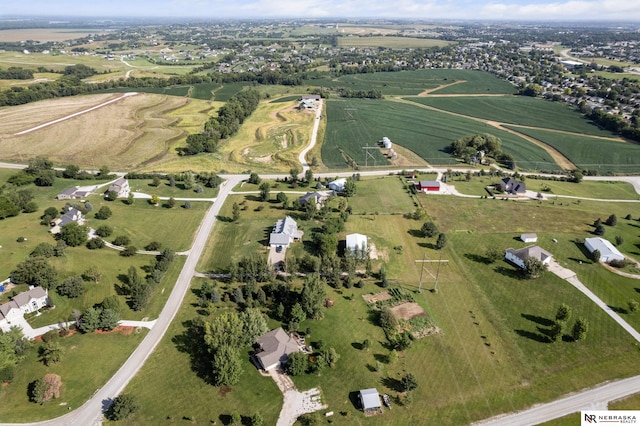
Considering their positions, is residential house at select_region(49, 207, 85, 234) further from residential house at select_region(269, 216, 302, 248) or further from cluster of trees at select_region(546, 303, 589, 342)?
cluster of trees at select_region(546, 303, 589, 342)

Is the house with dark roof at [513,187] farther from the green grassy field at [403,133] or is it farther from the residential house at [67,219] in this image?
the residential house at [67,219]

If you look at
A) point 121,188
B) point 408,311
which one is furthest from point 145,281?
point 408,311

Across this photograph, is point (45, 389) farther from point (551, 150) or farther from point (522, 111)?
point (522, 111)

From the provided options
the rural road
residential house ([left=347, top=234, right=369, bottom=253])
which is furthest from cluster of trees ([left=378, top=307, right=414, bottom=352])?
the rural road

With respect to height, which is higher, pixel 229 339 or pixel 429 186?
pixel 429 186

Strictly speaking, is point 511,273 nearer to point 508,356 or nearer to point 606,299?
point 606,299

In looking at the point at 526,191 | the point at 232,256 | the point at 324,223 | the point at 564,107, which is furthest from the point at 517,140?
the point at 232,256
